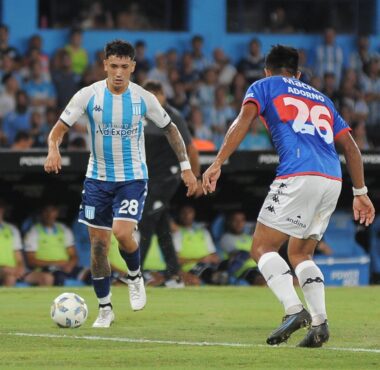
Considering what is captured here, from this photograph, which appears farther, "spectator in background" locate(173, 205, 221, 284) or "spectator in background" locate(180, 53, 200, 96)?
"spectator in background" locate(180, 53, 200, 96)

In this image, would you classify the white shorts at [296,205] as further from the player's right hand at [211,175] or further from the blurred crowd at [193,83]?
the blurred crowd at [193,83]

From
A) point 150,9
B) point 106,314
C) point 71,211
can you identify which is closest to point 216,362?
point 106,314

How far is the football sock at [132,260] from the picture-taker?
1093 cm

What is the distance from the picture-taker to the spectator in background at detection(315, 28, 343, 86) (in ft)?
75.8

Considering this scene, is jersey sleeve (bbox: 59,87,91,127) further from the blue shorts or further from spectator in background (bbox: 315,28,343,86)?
spectator in background (bbox: 315,28,343,86)

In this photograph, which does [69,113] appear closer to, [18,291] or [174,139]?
[174,139]

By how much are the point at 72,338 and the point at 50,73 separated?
10.8 meters

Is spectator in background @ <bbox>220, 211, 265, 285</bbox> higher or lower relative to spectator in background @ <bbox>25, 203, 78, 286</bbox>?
lower

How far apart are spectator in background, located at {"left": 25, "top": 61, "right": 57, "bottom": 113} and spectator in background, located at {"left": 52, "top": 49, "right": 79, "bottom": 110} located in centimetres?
9

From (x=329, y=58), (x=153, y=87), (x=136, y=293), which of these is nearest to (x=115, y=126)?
(x=136, y=293)

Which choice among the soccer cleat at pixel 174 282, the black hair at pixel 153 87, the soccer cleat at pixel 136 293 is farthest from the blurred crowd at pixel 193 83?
the soccer cleat at pixel 136 293

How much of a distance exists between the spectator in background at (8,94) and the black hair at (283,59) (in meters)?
10.0

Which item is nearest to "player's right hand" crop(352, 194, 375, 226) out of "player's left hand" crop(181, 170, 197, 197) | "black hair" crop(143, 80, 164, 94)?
"player's left hand" crop(181, 170, 197, 197)

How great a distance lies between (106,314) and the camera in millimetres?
10477
